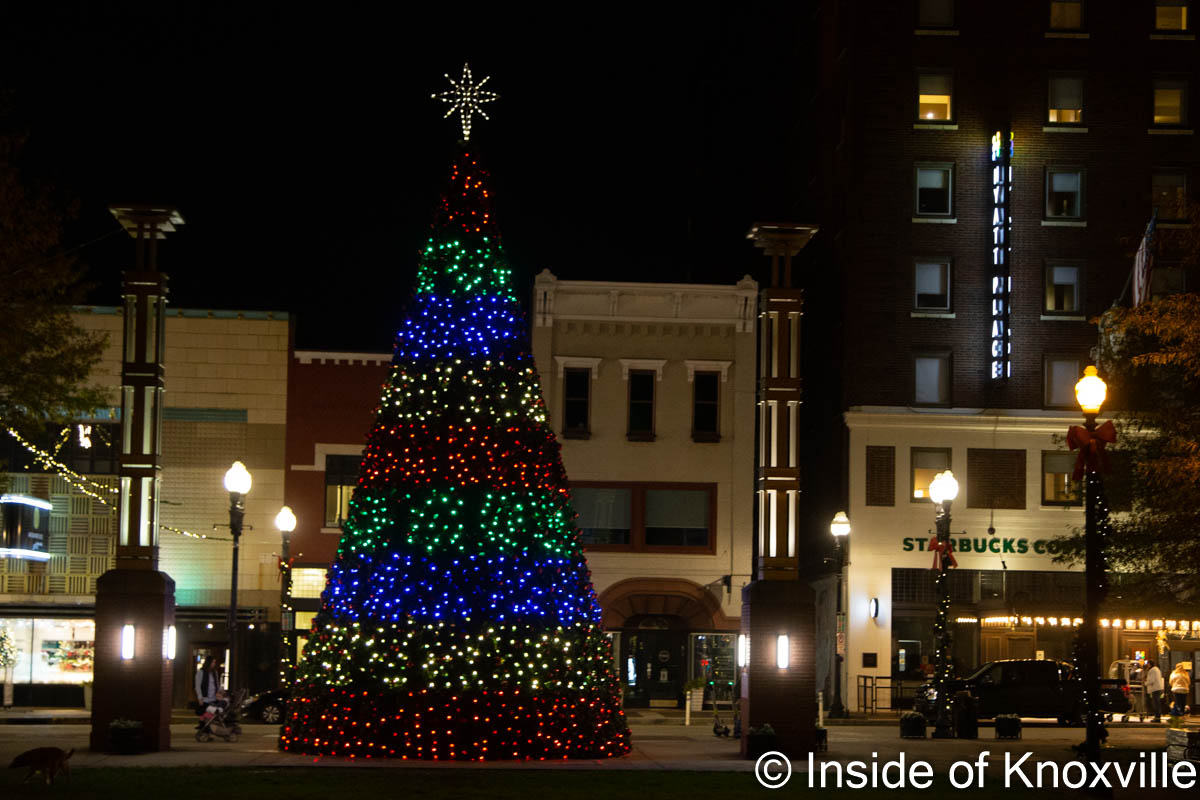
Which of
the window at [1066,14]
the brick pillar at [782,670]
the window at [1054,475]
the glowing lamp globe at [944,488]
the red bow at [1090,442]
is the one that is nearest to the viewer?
the red bow at [1090,442]

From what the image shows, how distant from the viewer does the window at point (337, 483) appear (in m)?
46.4

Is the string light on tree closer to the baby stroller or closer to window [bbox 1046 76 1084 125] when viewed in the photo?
the baby stroller

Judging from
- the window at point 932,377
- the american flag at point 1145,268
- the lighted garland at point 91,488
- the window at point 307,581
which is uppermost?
the american flag at point 1145,268

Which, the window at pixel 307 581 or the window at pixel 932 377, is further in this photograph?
the window at pixel 932 377

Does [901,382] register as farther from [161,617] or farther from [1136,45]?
[161,617]

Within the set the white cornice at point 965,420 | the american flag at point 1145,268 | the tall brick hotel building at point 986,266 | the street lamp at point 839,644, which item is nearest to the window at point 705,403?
the white cornice at point 965,420

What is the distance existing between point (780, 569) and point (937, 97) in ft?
90.7

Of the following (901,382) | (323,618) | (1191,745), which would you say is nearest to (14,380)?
(323,618)

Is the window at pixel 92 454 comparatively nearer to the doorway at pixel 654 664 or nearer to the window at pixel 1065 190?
the doorway at pixel 654 664

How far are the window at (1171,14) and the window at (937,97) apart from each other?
688 centimetres

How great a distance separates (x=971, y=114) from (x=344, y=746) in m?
32.9

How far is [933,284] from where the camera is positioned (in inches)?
1965

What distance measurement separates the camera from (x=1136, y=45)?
50.3 meters

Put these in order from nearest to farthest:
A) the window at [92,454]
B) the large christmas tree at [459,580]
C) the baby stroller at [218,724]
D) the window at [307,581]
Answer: the large christmas tree at [459,580] < the baby stroller at [218,724] < the window at [92,454] < the window at [307,581]
